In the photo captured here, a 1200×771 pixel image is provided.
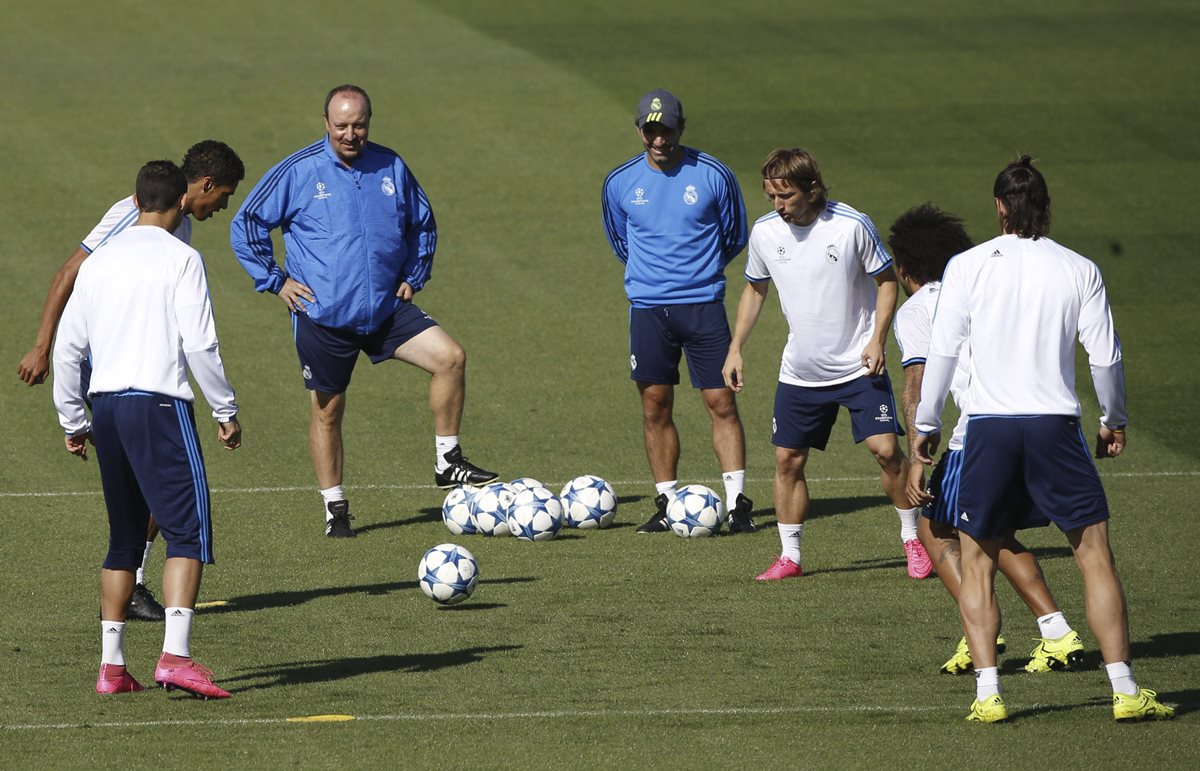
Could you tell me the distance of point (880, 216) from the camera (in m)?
20.2

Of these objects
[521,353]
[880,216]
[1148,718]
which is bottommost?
[1148,718]

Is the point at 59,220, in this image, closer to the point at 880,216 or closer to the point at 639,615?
the point at 880,216

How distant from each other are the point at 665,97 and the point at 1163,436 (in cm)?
544

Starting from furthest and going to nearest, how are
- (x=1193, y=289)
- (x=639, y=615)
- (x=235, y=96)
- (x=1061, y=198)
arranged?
(x=235, y=96) → (x=1061, y=198) → (x=1193, y=289) → (x=639, y=615)

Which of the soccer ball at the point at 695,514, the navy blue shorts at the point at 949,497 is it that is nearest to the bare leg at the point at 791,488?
the soccer ball at the point at 695,514

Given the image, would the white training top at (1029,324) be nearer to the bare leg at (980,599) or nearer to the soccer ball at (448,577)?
the bare leg at (980,599)

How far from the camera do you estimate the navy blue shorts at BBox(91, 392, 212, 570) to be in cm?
757

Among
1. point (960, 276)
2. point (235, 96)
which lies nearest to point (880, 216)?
point (235, 96)

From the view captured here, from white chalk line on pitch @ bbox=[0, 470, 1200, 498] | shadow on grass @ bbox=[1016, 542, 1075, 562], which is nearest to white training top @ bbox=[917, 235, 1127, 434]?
shadow on grass @ bbox=[1016, 542, 1075, 562]

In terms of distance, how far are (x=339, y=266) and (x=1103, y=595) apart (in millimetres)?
5893

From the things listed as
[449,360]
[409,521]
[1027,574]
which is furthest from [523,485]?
[1027,574]

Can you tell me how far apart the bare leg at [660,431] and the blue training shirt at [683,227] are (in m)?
0.56

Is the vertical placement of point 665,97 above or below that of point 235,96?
below

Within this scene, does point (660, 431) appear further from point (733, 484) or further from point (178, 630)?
point (178, 630)
